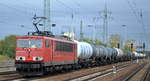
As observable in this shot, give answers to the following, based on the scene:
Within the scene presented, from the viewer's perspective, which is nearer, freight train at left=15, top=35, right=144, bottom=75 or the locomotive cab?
the locomotive cab

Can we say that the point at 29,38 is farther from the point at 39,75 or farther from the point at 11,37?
the point at 11,37

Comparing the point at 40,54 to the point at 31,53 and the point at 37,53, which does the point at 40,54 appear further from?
the point at 31,53

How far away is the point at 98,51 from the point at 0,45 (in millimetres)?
56944

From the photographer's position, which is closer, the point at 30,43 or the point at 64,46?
the point at 30,43

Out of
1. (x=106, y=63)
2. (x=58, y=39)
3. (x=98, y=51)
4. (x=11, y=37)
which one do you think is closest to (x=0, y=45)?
(x=11, y=37)

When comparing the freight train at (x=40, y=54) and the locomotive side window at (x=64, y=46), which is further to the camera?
the locomotive side window at (x=64, y=46)

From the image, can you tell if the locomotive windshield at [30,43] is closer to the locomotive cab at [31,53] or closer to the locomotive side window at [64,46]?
the locomotive cab at [31,53]

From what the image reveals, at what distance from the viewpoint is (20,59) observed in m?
26.7

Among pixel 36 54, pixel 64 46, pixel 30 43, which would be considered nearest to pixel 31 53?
pixel 36 54

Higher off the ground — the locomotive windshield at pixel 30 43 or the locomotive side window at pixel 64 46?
the locomotive windshield at pixel 30 43

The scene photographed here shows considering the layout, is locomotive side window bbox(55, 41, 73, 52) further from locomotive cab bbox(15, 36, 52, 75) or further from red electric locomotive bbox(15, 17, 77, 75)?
locomotive cab bbox(15, 36, 52, 75)

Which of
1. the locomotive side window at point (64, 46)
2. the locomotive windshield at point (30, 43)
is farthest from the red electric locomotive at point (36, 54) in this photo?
the locomotive side window at point (64, 46)

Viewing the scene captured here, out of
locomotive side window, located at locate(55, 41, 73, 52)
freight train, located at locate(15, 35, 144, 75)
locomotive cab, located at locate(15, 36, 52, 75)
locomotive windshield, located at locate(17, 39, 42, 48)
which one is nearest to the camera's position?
locomotive cab, located at locate(15, 36, 52, 75)

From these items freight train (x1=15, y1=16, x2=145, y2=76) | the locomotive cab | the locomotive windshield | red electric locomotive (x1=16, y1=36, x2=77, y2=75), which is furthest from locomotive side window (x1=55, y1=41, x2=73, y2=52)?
the locomotive windshield
